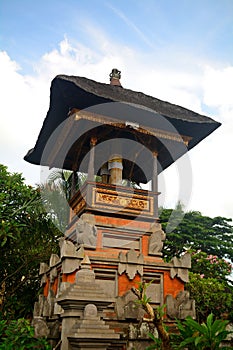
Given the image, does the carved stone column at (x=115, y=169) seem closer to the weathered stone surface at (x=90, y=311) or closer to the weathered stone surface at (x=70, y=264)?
the weathered stone surface at (x=70, y=264)

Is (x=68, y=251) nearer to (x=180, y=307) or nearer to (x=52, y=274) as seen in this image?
(x=52, y=274)

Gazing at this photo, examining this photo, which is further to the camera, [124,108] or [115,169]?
[115,169]

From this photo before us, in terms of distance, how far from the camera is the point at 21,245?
16.4 m

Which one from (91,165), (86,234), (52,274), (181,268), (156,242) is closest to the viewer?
(86,234)

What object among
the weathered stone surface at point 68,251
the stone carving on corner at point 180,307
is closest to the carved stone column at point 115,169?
the weathered stone surface at point 68,251

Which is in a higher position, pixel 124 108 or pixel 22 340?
pixel 124 108

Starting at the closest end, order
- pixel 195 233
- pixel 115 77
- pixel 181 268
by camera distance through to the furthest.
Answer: pixel 181 268
pixel 115 77
pixel 195 233

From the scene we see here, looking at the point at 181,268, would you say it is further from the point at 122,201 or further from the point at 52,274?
the point at 52,274

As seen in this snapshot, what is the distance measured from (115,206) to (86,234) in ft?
4.41

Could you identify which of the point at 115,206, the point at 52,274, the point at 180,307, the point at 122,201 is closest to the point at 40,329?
the point at 52,274

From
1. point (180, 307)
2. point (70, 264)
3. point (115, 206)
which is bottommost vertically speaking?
point (180, 307)

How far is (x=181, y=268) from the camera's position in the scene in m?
10.1

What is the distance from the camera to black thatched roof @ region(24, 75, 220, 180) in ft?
33.8

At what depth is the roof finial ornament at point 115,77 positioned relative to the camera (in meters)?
13.2
